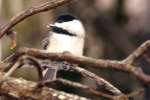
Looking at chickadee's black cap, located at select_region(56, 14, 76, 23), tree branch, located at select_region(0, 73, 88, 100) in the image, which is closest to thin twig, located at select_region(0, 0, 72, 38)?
tree branch, located at select_region(0, 73, 88, 100)

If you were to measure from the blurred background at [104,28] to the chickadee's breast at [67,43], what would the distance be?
2.14m

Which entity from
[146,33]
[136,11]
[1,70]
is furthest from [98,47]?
[1,70]

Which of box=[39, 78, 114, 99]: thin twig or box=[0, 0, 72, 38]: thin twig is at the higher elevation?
box=[0, 0, 72, 38]: thin twig

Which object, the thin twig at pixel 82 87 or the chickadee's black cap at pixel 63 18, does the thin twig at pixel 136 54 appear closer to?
the thin twig at pixel 82 87

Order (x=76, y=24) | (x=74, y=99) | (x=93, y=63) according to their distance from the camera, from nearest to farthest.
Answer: (x=93, y=63)
(x=74, y=99)
(x=76, y=24)

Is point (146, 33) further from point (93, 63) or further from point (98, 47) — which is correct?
point (93, 63)

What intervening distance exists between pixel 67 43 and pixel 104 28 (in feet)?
9.77

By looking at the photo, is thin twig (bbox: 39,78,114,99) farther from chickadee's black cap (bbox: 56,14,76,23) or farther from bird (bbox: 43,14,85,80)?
chickadee's black cap (bbox: 56,14,76,23)

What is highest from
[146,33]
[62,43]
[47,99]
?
[146,33]

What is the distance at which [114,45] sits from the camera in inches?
206

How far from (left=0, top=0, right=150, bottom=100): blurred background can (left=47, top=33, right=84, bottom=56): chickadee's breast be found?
7.03 ft

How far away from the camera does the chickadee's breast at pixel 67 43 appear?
2348 mm

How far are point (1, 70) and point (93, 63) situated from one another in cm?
29

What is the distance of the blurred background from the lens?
493 cm
